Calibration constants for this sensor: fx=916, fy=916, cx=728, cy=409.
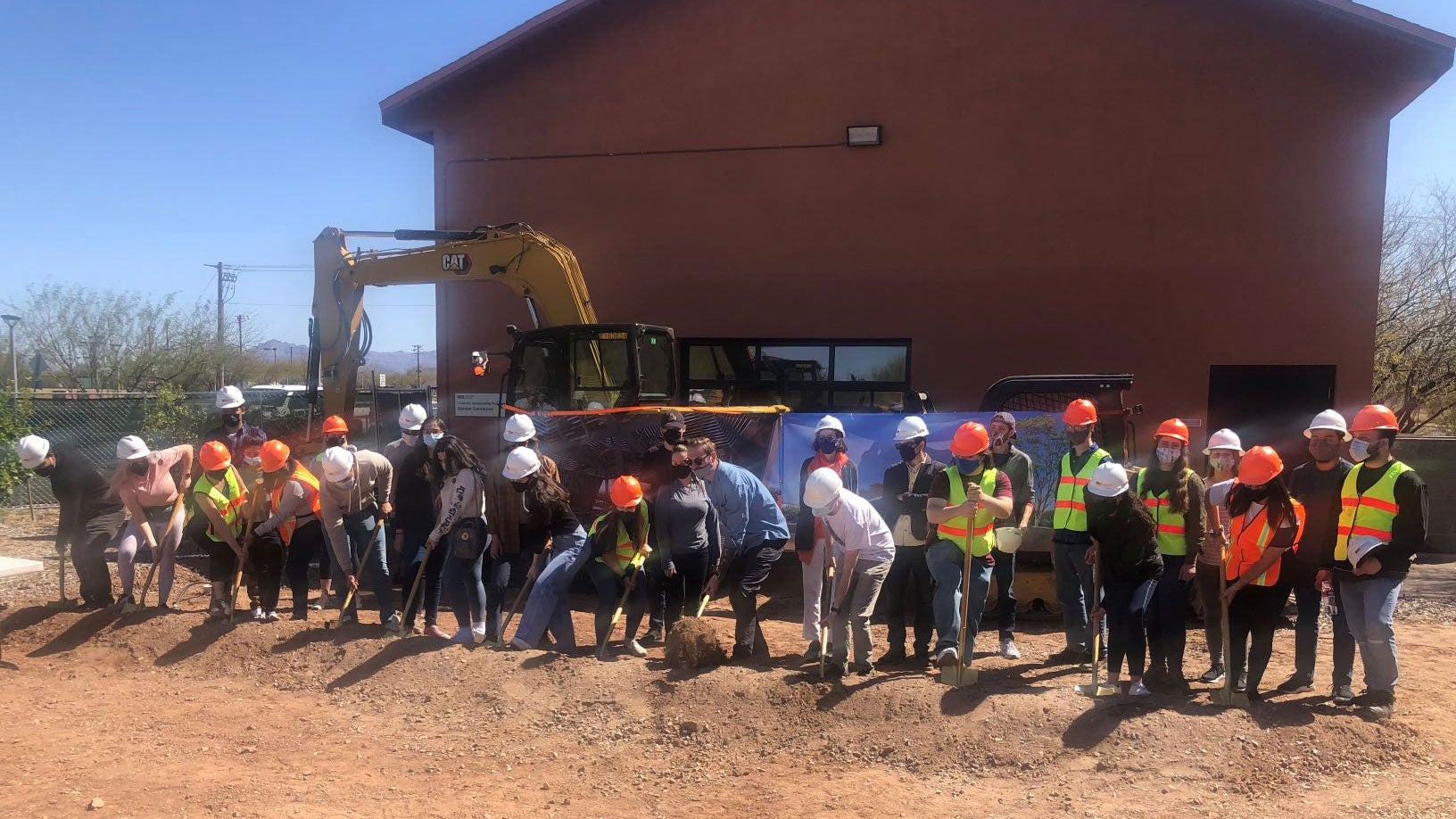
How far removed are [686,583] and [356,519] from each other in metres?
2.56

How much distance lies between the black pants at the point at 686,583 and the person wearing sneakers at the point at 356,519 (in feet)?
6.59

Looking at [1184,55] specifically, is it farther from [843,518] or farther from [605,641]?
[605,641]

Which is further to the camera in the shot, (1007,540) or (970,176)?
(970,176)

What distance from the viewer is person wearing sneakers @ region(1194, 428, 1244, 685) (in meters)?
5.48

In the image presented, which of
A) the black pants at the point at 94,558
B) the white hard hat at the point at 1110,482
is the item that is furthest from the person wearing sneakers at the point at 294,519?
the white hard hat at the point at 1110,482

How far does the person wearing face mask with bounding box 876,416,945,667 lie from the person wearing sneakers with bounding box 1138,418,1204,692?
133 centimetres

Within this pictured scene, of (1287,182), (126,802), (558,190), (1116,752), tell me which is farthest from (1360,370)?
(126,802)

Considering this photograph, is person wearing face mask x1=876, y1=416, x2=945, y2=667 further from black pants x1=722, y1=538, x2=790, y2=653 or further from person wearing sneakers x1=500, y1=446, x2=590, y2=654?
person wearing sneakers x1=500, y1=446, x2=590, y2=654

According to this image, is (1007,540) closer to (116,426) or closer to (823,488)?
(823,488)

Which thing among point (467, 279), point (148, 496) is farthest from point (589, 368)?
point (148, 496)

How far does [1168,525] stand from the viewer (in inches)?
214

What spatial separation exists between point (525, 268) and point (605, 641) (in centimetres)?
603

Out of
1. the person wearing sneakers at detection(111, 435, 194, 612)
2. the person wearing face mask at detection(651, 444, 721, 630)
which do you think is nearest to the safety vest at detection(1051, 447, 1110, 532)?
the person wearing face mask at detection(651, 444, 721, 630)

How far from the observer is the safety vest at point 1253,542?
518 centimetres
